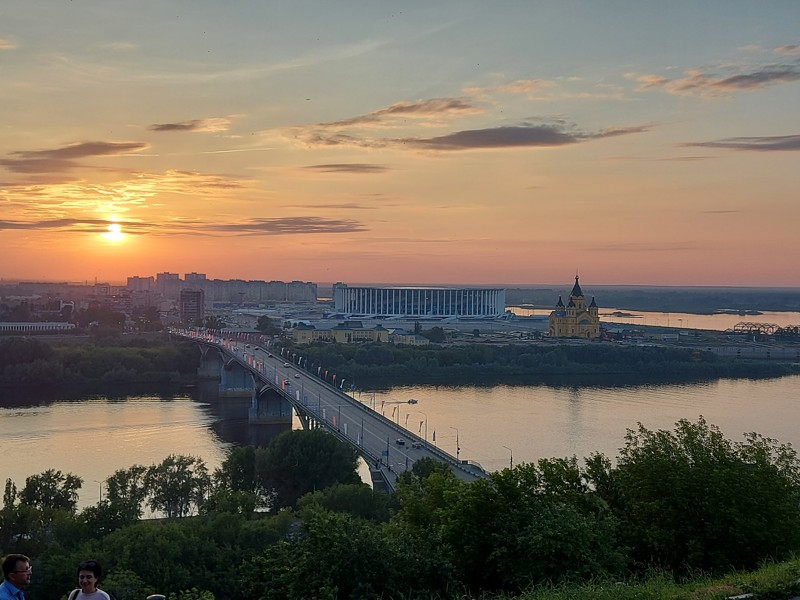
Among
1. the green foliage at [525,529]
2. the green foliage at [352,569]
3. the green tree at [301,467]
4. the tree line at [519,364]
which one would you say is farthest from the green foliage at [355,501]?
the tree line at [519,364]

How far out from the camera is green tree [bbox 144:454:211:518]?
39.8ft

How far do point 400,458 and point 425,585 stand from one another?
987 cm

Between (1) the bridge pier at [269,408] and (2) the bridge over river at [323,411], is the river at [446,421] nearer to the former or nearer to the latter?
(1) the bridge pier at [269,408]

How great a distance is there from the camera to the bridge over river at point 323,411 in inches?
559

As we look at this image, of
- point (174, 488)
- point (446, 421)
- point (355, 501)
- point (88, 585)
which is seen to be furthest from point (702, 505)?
point (446, 421)

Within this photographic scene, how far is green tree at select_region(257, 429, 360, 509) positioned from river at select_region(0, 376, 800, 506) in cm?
237

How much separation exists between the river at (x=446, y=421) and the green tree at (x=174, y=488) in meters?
1.07

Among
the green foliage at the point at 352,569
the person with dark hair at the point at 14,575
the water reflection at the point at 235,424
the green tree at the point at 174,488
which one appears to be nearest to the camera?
the person with dark hair at the point at 14,575

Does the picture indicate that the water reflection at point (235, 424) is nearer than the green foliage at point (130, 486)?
No

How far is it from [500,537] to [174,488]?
8045mm

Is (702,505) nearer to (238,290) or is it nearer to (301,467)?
(301,467)

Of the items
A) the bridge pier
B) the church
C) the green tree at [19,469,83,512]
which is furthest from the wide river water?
the church

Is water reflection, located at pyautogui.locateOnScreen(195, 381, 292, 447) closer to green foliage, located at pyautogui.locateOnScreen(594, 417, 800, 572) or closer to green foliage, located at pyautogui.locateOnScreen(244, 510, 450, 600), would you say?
green foliage, located at pyautogui.locateOnScreen(594, 417, 800, 572)

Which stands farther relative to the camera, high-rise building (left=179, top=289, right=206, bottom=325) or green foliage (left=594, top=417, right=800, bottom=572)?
high-rise building (left=179, top=289, right=206, bottom=325)
